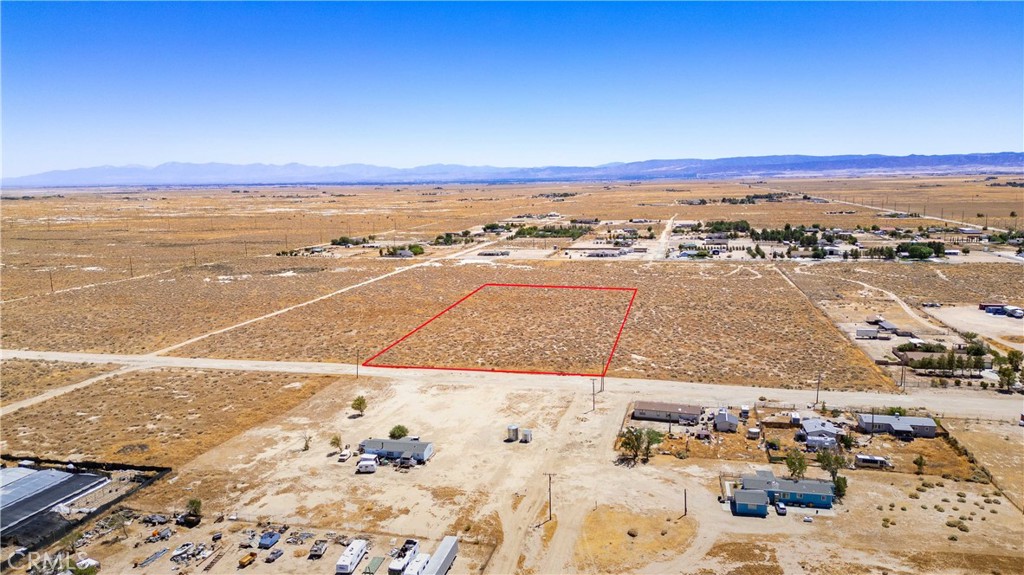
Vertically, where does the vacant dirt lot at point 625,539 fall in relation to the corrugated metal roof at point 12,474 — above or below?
below

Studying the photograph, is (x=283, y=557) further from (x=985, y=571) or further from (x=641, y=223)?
(x=641, y=223)

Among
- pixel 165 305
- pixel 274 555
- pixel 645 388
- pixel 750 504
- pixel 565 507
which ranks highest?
pixel 165 305

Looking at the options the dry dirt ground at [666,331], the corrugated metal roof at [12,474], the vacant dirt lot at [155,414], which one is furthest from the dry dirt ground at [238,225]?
the corrugated metal roof at [12,474]

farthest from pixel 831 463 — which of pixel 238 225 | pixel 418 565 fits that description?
pixel 238 225

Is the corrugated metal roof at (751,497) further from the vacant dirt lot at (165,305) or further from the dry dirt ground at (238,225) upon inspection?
the dry dirt ground at (238,225)

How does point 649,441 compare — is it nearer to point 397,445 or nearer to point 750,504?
point 750,504

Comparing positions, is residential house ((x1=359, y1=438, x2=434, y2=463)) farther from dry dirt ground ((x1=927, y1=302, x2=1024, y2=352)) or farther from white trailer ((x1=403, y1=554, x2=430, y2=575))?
dry dirt ground ((x1=927, y1=302, x2=1024, y2=352))
